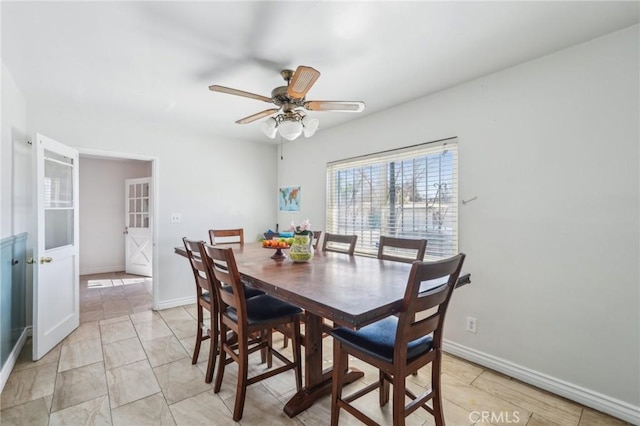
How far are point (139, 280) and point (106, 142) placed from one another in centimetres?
278

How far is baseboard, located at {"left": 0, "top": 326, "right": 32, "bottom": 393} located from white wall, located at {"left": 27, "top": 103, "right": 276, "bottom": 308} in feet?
3.85

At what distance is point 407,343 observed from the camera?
51.4 inches

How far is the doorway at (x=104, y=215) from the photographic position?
17.9ft

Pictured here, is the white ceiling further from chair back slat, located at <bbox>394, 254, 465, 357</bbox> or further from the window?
chair back slat, located at <bbox>394, 254, 465, 357</bbox>

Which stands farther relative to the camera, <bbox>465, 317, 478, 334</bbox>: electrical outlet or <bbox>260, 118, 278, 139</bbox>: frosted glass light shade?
<bbox>465, 317, 478, 334</bbox>: electrical outlet

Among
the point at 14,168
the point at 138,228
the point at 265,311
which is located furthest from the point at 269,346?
the point at 138,228

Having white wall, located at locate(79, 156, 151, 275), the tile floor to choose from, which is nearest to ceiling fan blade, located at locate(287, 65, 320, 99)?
the tile floor

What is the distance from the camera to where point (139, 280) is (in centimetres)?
507

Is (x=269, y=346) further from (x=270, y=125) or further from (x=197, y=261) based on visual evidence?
(x=270, y=125)

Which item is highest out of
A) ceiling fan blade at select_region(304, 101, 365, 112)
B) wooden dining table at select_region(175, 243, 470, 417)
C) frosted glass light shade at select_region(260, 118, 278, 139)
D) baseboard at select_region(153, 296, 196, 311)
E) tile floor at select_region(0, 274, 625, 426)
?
ceiling fan blade at select_region(304, 101, 365, 112)

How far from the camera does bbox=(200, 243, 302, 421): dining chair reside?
1.69 metres

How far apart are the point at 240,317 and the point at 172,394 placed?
85cm

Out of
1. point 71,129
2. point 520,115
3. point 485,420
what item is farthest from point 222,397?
point 71,129

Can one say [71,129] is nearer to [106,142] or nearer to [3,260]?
[106,142]
